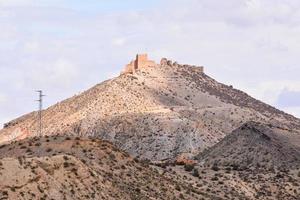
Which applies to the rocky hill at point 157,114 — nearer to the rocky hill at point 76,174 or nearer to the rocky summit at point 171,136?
the rocky summit at point 171,136

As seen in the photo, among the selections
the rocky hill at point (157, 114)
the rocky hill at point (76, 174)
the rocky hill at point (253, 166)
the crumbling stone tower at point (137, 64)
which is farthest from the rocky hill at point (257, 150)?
the crumbling stone tower at point (137, 64)

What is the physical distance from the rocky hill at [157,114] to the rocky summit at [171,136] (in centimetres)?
20

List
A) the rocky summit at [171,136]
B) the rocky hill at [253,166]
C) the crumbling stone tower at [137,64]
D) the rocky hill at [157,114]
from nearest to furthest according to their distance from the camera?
the rocky summit at [171,136], the rocky hill at [253,166], the rocky hill at [157,114], the crumbling stone tower at [137,64]

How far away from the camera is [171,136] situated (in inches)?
5251

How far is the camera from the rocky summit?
60688 millimetres

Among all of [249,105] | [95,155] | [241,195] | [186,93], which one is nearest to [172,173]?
[241,195]

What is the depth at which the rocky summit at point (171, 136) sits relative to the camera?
60.7 meters

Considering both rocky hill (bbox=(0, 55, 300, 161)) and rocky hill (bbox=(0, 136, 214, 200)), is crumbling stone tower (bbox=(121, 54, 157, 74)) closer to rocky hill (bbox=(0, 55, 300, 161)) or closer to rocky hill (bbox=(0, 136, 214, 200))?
rocky hill (bbox=(0, 55, 300, 161))

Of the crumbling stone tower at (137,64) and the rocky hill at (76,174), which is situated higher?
the crumbling stone tower at (137,64)

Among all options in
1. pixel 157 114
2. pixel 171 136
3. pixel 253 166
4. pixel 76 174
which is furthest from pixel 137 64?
pixel 76 174

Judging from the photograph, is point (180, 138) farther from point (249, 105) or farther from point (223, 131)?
point (249, 105)

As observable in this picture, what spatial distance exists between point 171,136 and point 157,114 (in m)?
7.73

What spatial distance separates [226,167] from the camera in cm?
9275

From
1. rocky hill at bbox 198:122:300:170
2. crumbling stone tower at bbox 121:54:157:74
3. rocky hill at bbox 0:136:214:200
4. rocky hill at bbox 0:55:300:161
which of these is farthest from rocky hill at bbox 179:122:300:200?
crumbling stone tower at bbox 121:54:157:74
